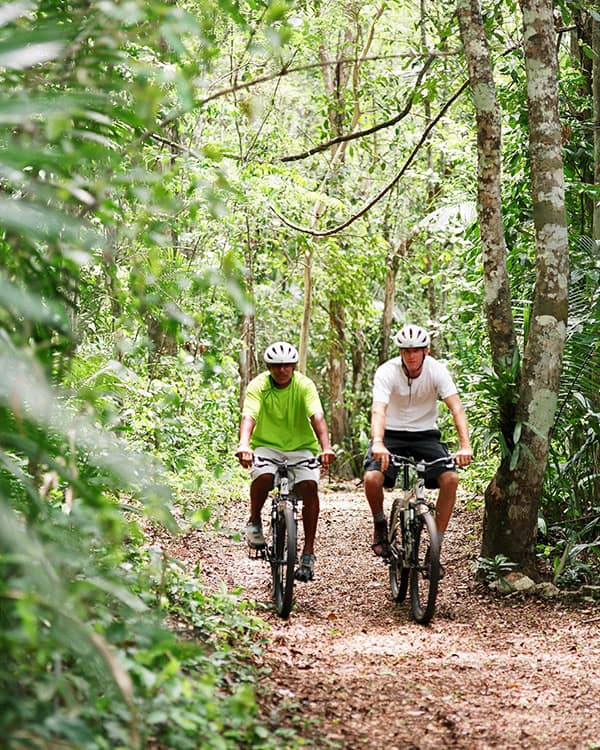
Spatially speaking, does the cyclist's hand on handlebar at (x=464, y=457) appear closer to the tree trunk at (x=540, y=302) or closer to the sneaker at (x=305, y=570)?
the tree trunk at (x=540, y=302)

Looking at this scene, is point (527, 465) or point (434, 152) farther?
point (434, 152)

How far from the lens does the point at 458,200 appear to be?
1266 cm

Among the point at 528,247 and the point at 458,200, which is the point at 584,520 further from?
the point at 458,200

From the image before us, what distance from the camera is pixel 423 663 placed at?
6.03 m

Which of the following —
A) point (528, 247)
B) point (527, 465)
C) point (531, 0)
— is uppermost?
point (531, 0)

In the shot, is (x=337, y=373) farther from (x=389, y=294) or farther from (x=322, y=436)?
(x=322, y=436)

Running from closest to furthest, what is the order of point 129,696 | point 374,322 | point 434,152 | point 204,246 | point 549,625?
point 129,696
point 549,625
point 204,246
point 434,152
point 374,322

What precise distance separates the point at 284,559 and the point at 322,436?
0.98 metres

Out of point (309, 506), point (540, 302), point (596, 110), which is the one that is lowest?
point (309, 506)

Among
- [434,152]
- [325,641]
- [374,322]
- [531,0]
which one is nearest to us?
[325,641]

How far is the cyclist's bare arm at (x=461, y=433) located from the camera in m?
7.14

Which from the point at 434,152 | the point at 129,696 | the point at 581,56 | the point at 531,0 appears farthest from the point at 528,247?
the point at 434,152

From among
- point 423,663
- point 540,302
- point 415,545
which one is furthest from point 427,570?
point 540,302

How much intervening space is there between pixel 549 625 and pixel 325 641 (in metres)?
1.77
